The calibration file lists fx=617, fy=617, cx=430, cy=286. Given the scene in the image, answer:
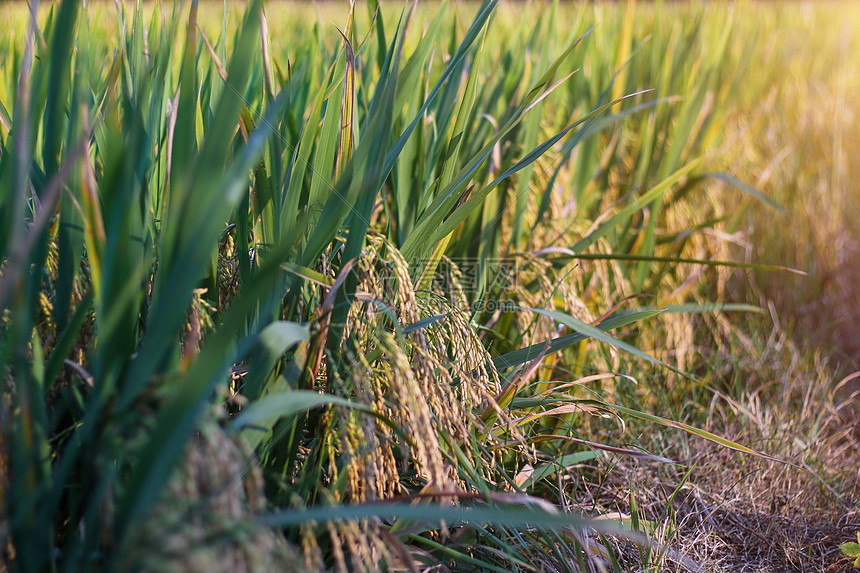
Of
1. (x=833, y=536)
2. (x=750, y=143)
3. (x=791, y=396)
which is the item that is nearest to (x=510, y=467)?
(x=833, y=536)

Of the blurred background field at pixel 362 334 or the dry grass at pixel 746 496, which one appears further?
the dry grass at pixel 746 496

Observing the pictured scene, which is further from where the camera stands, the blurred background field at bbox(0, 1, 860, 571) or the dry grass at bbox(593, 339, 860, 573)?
the dry grass at bbox(593, 339, 860, 573)

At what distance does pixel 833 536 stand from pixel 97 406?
4.16 feet

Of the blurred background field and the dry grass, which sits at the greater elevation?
the blurred background field

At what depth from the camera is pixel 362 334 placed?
0.85 metres

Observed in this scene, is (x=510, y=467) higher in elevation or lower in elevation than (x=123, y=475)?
lower

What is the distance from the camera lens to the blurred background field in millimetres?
571

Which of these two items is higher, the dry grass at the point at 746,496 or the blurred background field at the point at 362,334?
the blurred background field at the point at 362,334

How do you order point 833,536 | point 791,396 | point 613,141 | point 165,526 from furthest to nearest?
point 613,141 < point 791,396 < point 833,536 < point 165,526

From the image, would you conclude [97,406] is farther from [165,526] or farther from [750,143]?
[750,143]

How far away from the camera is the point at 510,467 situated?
3.68ft

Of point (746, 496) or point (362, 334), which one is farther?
point (746, 496)

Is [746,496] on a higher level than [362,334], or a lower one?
lower

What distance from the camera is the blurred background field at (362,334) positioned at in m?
0.57
